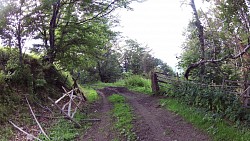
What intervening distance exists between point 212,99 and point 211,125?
4.53 ft

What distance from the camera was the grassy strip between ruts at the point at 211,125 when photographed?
6.50 meters

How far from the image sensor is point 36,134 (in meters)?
8.45

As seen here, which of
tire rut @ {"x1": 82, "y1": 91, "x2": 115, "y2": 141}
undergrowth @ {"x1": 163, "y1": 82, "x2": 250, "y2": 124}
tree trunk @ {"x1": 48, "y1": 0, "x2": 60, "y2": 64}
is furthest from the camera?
tree trunk @ {"x1": 48, "y1": 0, "x2": 60, "y2": 64}

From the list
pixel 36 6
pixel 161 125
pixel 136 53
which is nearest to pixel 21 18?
pixel 36 6

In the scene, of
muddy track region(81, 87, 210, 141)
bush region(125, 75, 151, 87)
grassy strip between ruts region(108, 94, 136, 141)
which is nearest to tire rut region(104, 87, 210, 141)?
muddy track region(81, 87, 210, 141)

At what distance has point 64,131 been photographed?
8625 mm

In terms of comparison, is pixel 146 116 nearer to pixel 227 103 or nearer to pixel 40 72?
pixel 227 103

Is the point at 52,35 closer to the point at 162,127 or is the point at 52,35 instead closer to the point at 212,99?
the point at 162,127

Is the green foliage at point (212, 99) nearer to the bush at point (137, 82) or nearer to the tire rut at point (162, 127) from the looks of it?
the tire rut at point (162, 127)

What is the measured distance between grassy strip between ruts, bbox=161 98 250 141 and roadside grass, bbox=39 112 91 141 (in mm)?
3620

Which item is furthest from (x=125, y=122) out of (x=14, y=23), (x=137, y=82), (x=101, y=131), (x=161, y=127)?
(x=137, y=82)

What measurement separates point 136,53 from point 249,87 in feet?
93.8

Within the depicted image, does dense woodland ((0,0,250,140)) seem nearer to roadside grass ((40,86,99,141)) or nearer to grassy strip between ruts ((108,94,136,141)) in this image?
roadside grass ((40,86,99,141))

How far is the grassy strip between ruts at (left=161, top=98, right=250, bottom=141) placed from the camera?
650 cm
